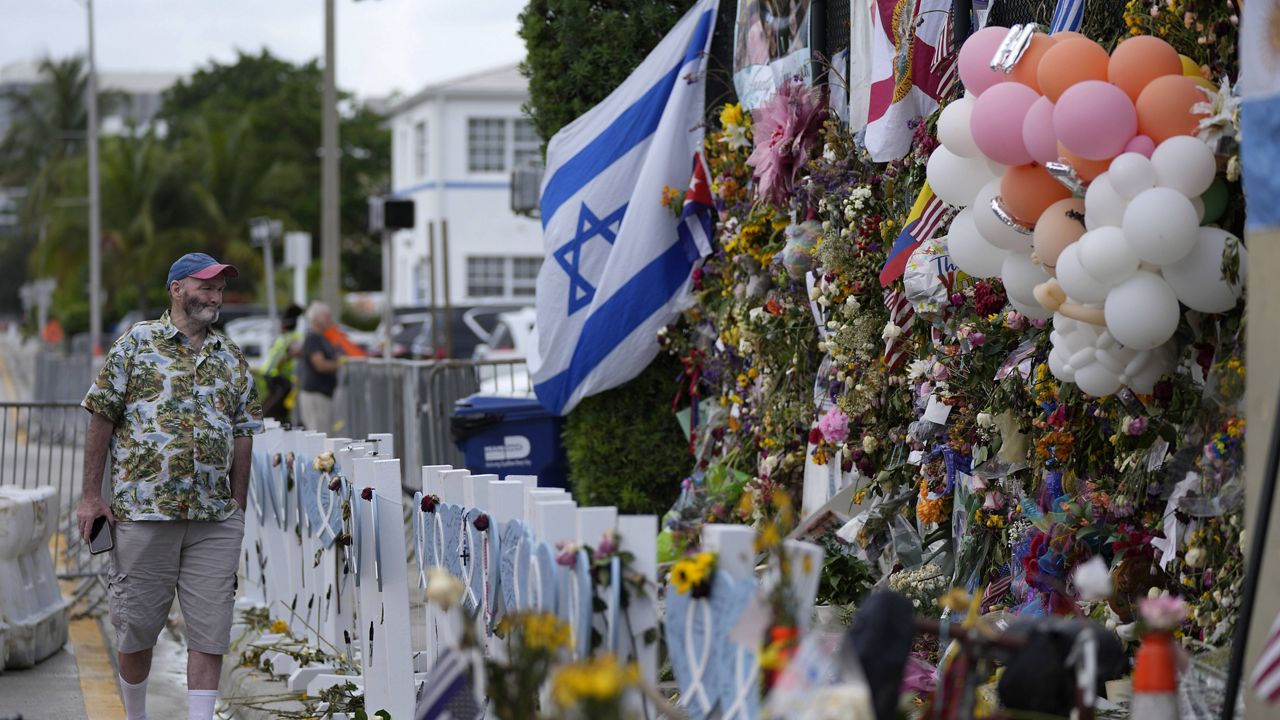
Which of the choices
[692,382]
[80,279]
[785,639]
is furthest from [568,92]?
[80,279]

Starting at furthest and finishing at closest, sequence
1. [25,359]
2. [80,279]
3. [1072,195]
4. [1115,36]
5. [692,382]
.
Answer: [80,279] → [25,359] → [692,382] → [1115,36] → [1072,195]

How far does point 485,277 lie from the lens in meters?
42.5

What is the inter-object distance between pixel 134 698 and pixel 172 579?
0.54 m

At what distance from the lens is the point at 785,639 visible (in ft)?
11.3

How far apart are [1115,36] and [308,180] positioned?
56642 mm

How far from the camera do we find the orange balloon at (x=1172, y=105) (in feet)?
15.6

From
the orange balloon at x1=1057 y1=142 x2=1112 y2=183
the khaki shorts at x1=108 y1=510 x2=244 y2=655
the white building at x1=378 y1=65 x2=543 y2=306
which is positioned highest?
the white building at x1=378 y1=65 x2=543 y2=306

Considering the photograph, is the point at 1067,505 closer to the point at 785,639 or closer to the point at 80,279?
the point at 785,639

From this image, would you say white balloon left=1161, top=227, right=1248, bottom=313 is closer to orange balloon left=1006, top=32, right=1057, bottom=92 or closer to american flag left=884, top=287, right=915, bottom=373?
orange balloon left=1006, top=32, right=1057, bottom=92

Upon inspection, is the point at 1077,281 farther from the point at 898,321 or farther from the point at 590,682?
the point at 590,682

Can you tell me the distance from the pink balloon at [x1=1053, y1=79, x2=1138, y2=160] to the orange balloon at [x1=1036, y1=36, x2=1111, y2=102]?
0.37 ft

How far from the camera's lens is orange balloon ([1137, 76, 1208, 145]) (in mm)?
4762

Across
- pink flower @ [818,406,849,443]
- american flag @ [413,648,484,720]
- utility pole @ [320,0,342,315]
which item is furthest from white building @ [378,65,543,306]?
american flag @ [413,648,484,720]

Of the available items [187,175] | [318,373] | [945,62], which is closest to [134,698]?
[945,62]
